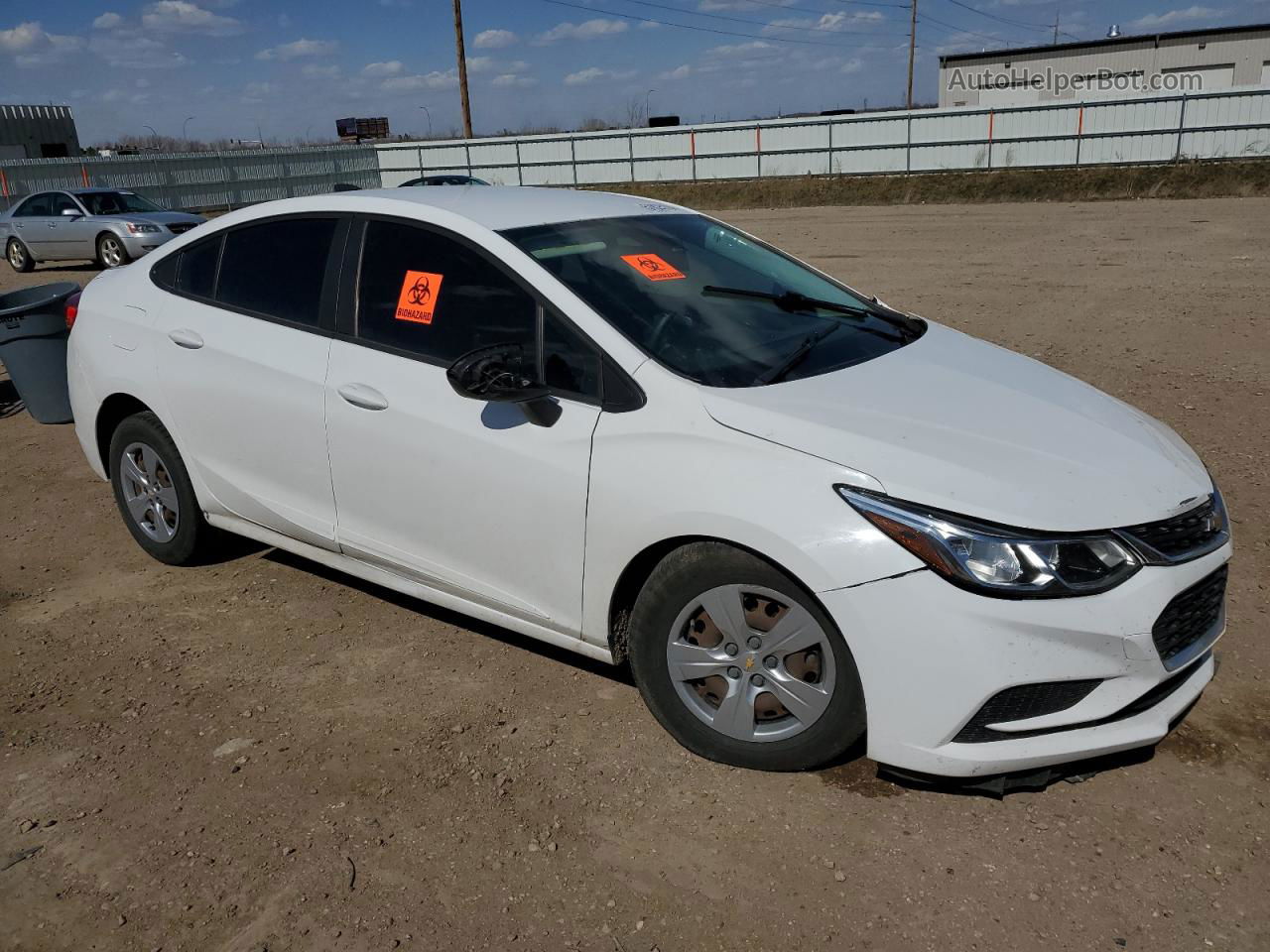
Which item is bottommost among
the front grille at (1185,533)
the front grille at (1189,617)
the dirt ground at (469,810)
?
the dirt ground at (469,810)

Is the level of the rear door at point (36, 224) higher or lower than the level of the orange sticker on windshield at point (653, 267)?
lower

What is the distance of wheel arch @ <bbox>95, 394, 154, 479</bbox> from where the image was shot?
4.89 meters

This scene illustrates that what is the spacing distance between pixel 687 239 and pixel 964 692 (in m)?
2.23

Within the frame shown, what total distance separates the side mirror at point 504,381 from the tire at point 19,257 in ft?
67.0

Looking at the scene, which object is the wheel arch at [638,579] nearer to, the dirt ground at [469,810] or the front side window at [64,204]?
the dirt ground at [469,810]

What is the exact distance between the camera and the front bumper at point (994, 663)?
2.74 meters

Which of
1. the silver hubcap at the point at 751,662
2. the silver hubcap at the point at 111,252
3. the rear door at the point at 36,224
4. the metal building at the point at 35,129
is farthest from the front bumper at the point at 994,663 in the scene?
the metal building at the point at 35,129

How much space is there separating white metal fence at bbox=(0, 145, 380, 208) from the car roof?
81.3 feet

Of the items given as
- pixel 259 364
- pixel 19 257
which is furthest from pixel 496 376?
pixel 19 257

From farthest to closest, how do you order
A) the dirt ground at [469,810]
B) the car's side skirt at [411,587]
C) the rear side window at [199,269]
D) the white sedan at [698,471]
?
the rear side window at [199,269], the car's side skirt at [411,587], the white sedan at [698,471], the dirt ground at [469,810]

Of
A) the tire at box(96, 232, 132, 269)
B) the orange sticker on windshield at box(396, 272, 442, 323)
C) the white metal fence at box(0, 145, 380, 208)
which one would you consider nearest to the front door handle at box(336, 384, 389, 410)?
the orange sticker on windshield at box(396, 272, 442, 323)

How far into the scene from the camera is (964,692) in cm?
277

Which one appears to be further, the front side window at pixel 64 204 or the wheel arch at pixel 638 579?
the front side window at pixel 64 204

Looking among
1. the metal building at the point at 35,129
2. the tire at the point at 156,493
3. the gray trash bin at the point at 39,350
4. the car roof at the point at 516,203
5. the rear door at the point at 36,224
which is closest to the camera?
the car roof at the point at 516,203
